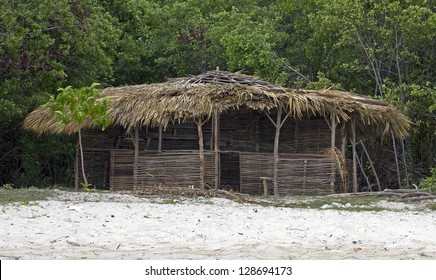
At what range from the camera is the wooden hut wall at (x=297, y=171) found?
1712 cm

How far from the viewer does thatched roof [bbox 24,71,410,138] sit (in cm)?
1672

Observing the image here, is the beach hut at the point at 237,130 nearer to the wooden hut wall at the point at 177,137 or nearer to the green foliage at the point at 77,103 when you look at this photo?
the wooden hut wall at the point at 177,137

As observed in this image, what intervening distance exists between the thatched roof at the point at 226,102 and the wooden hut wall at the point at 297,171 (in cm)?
90

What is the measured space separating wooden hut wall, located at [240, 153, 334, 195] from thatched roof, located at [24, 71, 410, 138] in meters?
0.90

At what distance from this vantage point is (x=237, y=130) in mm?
18906

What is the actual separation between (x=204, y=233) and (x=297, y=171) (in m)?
6.97

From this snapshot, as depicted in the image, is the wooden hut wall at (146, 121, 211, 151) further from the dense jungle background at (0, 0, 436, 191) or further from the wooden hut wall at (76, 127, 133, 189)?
the dense jungle background at (0, 0, 436, 191)

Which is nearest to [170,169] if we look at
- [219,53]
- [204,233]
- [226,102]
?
[226,102]

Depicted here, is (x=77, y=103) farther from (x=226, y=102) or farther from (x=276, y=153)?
(x=276, y=153)

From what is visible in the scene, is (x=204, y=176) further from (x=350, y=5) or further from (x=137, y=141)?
(x=350, y=5)
